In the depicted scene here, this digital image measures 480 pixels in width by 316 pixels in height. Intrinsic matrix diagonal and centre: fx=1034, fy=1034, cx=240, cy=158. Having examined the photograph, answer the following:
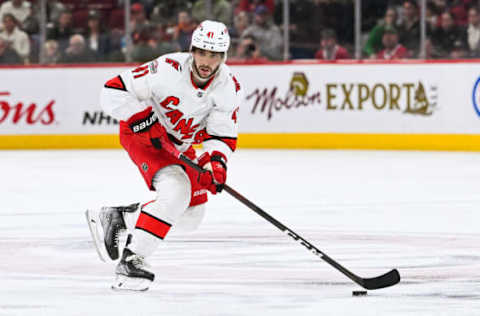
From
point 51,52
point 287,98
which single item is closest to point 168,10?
point 51,52

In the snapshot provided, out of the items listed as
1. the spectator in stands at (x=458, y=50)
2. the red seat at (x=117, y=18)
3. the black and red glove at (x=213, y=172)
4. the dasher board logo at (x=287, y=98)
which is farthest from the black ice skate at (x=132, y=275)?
the red seat at (x=117, y=18)

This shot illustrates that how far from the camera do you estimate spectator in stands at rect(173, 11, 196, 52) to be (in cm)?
1049

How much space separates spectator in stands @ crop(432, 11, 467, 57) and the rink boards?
158 millimetres

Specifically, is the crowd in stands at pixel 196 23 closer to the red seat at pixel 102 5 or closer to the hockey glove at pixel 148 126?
the red seat at pixel 102 5

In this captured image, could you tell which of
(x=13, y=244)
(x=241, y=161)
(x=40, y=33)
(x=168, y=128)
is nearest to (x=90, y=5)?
(x=40, y=33)

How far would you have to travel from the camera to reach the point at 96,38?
1046 cm

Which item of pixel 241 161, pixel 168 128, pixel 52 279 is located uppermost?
pixel 168 128

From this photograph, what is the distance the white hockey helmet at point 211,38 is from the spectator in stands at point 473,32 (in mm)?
6291

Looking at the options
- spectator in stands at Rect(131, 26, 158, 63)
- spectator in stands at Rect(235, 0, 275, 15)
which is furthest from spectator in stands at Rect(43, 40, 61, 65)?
spectator in stands at Rect(235, 0, 275, 15)

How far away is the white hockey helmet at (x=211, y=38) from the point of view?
3.97 meters

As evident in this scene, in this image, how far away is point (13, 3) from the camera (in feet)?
33.8

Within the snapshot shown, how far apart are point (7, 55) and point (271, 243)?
19.9 ft

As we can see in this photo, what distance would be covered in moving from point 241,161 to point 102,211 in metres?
4.66

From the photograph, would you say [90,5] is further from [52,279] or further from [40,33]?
[52,279]
